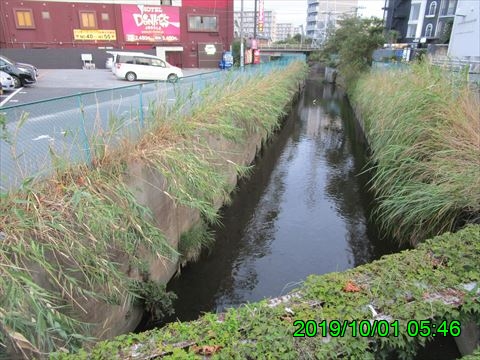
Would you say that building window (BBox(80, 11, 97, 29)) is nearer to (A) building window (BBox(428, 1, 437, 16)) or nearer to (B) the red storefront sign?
(B) the red storefront sign

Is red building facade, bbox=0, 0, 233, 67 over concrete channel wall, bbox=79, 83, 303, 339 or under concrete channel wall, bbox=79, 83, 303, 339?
over

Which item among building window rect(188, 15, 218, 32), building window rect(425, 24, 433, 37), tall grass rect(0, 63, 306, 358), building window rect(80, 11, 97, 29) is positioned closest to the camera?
tall grass rect(0, 63, 306, 358)

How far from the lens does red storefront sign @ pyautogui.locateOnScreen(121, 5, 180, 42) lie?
26.1 meters

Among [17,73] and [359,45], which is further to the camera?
[359,45]

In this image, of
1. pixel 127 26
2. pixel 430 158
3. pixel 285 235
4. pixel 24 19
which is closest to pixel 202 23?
pixel 127 26

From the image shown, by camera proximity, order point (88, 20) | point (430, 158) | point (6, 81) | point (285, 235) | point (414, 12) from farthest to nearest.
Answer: point (414, 12) → point (88, 20) → point (6, 81) → point (285, 235) → point (430, 158)

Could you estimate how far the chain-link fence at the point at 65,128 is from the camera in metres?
2.96

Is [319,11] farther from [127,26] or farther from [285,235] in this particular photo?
→ [285,235]

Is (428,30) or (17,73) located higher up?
(428,30)

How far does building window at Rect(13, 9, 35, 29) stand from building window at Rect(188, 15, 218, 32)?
11.1 m

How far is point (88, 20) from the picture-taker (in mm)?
25453

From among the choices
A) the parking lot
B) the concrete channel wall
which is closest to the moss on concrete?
the concrete channel wall

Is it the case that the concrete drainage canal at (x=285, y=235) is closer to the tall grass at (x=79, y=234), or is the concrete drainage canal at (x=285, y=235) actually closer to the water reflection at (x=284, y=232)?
the water reflection at (x=284, y=232)

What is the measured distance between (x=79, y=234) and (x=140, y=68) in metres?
17.0
